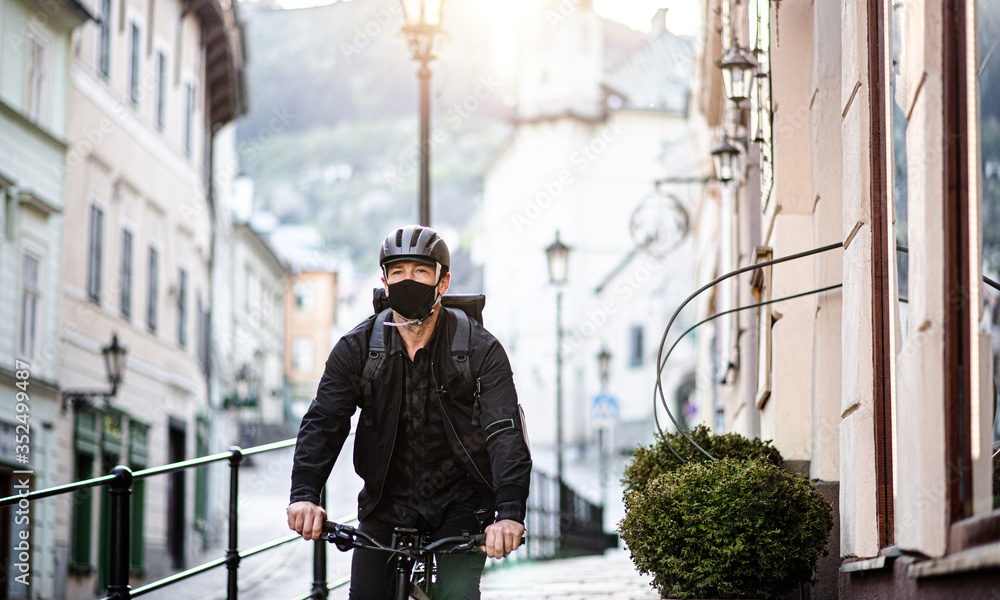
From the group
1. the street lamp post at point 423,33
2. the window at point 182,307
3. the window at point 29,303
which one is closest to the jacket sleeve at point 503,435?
the street lamp post at point 423,33

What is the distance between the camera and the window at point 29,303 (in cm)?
2023

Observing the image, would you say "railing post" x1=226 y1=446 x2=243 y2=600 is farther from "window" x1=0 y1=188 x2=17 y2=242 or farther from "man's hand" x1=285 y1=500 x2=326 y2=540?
"window" x1=0 y1=188 x2=17 y2=242

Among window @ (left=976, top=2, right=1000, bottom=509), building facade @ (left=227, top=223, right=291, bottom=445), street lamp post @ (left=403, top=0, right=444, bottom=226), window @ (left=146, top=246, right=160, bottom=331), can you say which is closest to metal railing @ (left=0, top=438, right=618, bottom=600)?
window @ (left=976, top=2, right=1000, bottom=509)

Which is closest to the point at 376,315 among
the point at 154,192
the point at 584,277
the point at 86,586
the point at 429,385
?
the point at 429,385

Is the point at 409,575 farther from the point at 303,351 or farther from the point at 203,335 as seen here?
the point at 303,351

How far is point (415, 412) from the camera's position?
5195 mm

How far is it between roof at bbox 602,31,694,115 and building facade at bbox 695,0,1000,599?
64.5 meters

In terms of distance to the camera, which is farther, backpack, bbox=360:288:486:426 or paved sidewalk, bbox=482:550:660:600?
paved sidewalk, bbox=482:550:660:600

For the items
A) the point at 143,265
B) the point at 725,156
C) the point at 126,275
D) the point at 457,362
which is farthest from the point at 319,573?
the point at 143,265

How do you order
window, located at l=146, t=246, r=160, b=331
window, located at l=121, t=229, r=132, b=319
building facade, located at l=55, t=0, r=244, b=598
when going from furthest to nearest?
1. window, located at l=146, t=246, r=160, b=331
2. window, located at l=121, t=229, r=132, b=319
3. building facade, located at l=55, t=0, r=244, b=598

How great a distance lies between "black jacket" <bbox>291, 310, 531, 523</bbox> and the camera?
510 centimetres

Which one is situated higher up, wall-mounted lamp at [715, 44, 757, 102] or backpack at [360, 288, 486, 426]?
wall-mounted lamp at [715, 44, 757, 102]

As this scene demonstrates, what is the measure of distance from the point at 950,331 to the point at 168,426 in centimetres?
2576

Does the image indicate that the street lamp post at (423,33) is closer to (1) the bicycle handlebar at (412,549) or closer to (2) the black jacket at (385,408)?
(2) the black jacket at (385,408)
